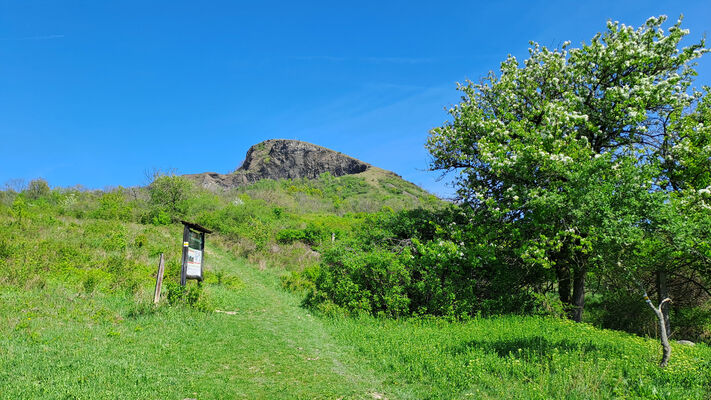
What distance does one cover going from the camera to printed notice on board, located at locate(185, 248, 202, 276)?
11.8m

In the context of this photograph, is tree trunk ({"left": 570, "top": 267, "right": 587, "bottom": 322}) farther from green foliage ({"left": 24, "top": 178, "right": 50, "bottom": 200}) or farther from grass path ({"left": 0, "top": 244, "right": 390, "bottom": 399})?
green foliage ({"left": 24, "top": 178, "right": 50, "bottom": 200})

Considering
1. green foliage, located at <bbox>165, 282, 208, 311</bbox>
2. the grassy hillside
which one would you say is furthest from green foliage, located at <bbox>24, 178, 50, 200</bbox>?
green foliage, located at <bbox>165, 282, 208, 311</bbox>

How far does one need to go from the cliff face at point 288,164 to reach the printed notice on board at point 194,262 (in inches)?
5005

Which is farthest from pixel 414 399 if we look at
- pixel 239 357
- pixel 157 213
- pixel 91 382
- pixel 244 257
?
pixel 157 213

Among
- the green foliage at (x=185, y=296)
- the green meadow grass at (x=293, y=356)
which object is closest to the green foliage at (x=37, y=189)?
the green meadow grass at (x=293, y=356)

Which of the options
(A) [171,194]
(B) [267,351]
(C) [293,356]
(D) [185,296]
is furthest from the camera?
(A) [171,194]

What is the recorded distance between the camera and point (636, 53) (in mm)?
12133

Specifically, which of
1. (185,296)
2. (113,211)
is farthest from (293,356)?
(113,211)

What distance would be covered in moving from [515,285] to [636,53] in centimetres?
860

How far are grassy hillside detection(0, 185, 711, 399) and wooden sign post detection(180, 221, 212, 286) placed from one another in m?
0.80

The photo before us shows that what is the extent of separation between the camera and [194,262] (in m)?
12.2

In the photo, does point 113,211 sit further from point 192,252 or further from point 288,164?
point 288,164

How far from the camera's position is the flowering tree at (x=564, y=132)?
1084cm

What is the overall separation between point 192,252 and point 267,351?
496 centimetres
